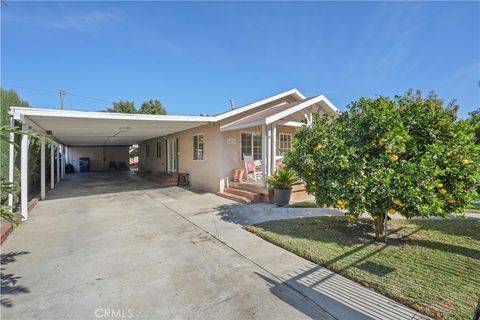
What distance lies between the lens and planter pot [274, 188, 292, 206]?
734 centimetres

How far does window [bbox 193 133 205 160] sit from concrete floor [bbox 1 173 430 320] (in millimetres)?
5504

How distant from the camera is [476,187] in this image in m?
3.80

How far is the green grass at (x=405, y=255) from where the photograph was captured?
2.56 m

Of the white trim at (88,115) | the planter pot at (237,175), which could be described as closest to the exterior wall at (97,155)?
the white trim at (88,115)

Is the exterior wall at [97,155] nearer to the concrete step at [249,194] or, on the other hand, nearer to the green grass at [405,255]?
the concrete step at [249,194]

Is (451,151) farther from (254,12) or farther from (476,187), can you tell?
(254,12)

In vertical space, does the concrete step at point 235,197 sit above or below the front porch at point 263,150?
below

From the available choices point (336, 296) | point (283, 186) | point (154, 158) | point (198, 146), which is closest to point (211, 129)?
point (198, 146)

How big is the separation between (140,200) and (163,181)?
469cm

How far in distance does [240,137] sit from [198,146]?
2.26m

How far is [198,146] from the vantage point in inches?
442

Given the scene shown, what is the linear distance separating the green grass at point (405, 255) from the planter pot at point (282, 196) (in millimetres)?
1668

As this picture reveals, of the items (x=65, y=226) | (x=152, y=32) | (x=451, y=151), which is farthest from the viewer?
(x=152, y=32)

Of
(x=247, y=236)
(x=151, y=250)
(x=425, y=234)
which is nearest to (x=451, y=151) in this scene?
(x=425, y=234)
